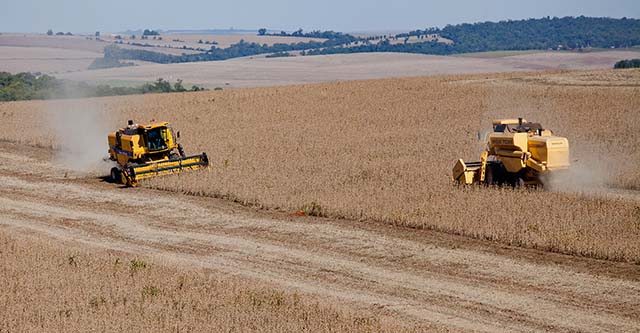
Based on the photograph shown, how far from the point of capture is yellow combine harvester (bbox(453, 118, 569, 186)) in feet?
67.2

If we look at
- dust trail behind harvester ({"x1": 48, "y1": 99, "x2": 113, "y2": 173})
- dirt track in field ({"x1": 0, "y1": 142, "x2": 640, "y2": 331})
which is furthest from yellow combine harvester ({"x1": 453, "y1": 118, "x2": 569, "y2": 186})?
dust trail behind harvester ({"x1": 48, "y1": 99, "x2": 113, "y2": 173})

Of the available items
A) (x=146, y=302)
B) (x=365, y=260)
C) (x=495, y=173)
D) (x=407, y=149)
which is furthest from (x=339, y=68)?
(x=146, y=302)

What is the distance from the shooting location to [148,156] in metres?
27.5

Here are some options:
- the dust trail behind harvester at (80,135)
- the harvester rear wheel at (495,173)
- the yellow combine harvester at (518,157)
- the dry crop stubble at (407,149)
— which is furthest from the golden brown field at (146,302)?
the dust trail behind harvester at (80,135)

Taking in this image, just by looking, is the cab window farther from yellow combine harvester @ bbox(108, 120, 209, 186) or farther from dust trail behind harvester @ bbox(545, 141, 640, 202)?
dust trail behind harvester @ bbox(545, 141, 640, 202)

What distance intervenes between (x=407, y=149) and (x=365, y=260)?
1588 cm

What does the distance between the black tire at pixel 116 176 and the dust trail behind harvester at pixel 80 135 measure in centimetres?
282

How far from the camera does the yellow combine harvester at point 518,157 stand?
20469mm

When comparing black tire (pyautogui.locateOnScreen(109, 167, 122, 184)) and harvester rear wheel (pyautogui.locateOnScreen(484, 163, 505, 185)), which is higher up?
harvester rear wheel (pyautogui.locateOnScreen(484, 163, 505, 185))

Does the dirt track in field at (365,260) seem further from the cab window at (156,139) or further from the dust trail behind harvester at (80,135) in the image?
the dust trail behind harvester at (80,135)

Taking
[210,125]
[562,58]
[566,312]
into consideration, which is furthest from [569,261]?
[562,58]

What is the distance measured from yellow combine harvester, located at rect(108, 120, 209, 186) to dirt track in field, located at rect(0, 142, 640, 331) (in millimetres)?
2112

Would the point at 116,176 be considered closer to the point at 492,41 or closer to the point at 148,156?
the point at 148,156

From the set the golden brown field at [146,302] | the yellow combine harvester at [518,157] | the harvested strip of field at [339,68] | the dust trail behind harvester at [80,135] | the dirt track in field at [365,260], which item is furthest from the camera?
the harvested strip of field at [339,68]
